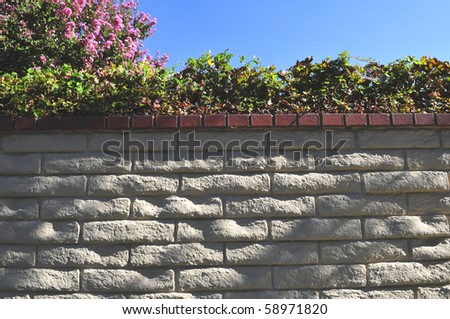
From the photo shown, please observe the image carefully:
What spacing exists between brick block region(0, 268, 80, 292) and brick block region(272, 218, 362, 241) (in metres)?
1.62

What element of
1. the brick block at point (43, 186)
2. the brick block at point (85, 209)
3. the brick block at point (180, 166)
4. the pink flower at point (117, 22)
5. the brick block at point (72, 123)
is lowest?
the brick block at point (85, 209)

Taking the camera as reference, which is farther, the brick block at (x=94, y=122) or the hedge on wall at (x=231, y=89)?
the hedge on wall at (x=231, y=89)

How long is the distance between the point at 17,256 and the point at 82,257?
52cm

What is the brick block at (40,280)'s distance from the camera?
2.93m

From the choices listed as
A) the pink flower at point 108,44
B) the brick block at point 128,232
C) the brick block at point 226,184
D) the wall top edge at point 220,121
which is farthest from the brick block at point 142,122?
the pink flower at point 108,44

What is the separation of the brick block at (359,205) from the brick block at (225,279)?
0.67m

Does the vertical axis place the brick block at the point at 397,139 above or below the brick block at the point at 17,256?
above

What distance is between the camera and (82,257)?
295 cm

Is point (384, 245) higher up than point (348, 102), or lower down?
lower down

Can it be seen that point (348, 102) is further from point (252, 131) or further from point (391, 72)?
point (252, 131)

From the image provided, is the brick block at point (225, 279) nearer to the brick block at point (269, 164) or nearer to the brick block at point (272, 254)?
the brick block at point (272, 254)

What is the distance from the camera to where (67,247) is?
297 centimetres
